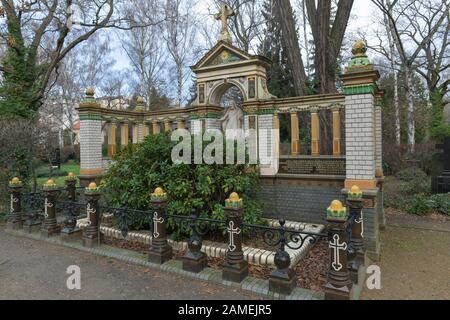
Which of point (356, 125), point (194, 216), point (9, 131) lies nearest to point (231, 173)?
point (194, 216)

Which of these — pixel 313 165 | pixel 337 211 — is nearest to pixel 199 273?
pixel 337 211

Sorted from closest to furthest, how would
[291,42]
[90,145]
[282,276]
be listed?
[282,276] < [90,145] < [291,42]

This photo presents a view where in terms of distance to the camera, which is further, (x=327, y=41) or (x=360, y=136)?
(x=327, y=41)

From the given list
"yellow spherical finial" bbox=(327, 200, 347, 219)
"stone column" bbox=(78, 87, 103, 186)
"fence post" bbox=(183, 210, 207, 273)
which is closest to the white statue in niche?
"stone column" bbox=(78, 87, 103, 186)

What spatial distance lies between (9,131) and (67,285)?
5472mm

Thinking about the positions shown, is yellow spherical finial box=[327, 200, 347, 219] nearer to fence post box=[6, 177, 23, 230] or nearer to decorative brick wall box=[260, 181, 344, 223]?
decorative brick wall box=[260, 181, 344, 223]

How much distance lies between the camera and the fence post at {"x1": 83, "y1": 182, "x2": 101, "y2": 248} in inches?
223

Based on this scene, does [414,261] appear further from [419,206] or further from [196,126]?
[196,126]

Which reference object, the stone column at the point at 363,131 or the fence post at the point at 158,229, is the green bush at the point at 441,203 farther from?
the fence post at the point at 158,229

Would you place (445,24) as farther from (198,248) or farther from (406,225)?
(198,248)

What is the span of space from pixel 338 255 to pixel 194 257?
2082 mm

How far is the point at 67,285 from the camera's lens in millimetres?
4137

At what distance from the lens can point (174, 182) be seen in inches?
226
